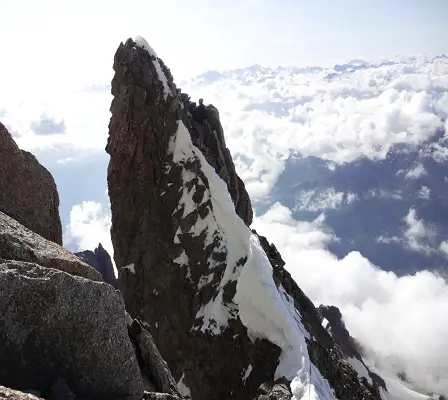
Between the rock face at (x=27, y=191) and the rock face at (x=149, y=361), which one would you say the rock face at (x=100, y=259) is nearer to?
the rock face at (x=27, y=191)

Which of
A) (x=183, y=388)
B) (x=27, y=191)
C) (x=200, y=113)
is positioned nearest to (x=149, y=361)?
(x=27, y=191)

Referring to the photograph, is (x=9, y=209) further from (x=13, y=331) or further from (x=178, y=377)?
(x=178, y=377)

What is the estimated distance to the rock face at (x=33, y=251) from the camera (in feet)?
52.4

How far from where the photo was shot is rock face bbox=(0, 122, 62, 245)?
78.0 ft

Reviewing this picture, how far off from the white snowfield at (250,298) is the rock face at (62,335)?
81.5 feet

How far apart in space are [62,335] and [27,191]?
12942mm

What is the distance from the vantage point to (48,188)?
26938mm

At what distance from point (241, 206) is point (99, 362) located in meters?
53.2

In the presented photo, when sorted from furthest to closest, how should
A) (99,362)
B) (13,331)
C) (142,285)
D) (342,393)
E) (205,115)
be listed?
1. (205,115)
2. (142,285)
3. (342,393)
4. (99,362)
5. (13,331)

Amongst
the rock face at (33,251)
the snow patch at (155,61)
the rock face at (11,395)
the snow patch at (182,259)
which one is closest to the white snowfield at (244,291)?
the snow patch at (155,61)

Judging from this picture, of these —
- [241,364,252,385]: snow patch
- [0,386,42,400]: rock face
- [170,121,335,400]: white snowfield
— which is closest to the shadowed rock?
[170,121,335,400]: white snowfield

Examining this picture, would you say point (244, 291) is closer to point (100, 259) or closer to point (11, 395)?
point (11, 395)

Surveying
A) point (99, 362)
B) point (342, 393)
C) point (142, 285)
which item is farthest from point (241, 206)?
point (99, 362)

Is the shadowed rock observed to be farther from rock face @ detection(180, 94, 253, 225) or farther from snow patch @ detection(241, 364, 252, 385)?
snow patch @ detection(241, 364, 252, 385)
